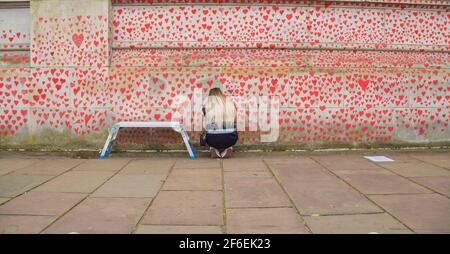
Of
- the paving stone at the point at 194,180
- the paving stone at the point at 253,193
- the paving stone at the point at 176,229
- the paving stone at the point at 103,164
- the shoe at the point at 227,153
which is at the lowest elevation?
the paving stone at the point at 103,164

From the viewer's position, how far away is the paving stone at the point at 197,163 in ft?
19.0


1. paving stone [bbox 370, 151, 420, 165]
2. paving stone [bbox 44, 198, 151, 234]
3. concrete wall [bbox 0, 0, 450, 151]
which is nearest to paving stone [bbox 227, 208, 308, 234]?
paving stone [bbox 44, 198, 151, 234]

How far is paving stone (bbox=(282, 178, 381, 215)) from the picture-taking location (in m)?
3.58

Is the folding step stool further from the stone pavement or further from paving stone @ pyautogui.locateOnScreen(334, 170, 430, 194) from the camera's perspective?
paving stone @ pyautogui.locateOnScreen(334, 170, 430, 194)

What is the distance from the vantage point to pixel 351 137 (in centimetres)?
713

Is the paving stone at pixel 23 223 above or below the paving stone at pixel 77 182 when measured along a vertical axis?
above

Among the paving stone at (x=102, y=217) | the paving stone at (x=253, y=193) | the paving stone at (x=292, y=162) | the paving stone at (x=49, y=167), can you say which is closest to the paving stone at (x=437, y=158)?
the paving stone at (x=292, y=162)

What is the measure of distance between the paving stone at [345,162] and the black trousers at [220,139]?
1721mm

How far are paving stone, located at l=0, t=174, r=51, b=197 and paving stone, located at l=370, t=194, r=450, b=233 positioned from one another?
451 centimetres

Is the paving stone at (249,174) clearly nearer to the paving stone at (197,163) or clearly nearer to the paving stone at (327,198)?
the paving stone at (327,198)

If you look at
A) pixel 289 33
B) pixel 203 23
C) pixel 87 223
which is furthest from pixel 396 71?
pixel 87 223

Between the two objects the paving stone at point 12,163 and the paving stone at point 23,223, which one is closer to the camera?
the paving stone at point 23,223

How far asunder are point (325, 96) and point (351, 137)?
107 cm

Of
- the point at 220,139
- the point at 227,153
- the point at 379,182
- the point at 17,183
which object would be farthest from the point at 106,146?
the point at 379,182
